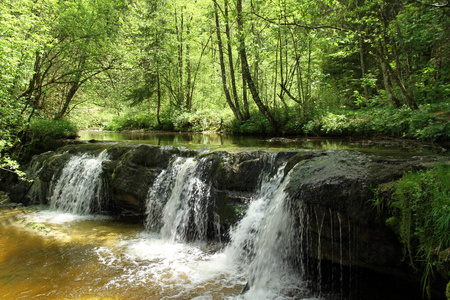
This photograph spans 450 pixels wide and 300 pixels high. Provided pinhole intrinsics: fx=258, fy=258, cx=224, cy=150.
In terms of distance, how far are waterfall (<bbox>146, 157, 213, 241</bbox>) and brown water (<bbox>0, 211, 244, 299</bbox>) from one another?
363 mm

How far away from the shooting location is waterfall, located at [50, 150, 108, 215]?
7801 mm

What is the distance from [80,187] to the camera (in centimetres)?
802

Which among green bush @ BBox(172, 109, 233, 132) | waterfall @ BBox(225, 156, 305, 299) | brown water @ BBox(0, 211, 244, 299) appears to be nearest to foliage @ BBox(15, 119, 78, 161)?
brown water @ BBox(0, 211, 244, 299)

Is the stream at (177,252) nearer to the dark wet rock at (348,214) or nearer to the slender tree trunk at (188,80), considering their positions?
the dark wet rock at (348,214)

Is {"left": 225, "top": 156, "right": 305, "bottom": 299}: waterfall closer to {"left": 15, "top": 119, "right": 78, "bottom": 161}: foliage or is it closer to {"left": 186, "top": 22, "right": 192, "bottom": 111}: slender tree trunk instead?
{"left": 15, "top": 119, "right": 78, "bottom": 161}: foliage

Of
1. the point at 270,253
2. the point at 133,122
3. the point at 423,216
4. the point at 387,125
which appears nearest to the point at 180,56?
the point at 133,122

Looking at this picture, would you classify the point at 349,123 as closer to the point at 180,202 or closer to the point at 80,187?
the point at 180,202

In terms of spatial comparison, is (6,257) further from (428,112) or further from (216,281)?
(428,112)

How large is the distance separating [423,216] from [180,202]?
481 centimetres

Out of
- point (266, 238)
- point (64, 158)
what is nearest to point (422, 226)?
point (266, 238)

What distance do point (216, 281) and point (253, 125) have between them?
9.67 m

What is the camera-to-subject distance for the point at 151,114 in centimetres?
2131

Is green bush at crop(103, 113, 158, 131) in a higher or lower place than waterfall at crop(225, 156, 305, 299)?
higher

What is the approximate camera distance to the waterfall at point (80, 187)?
7801mm
